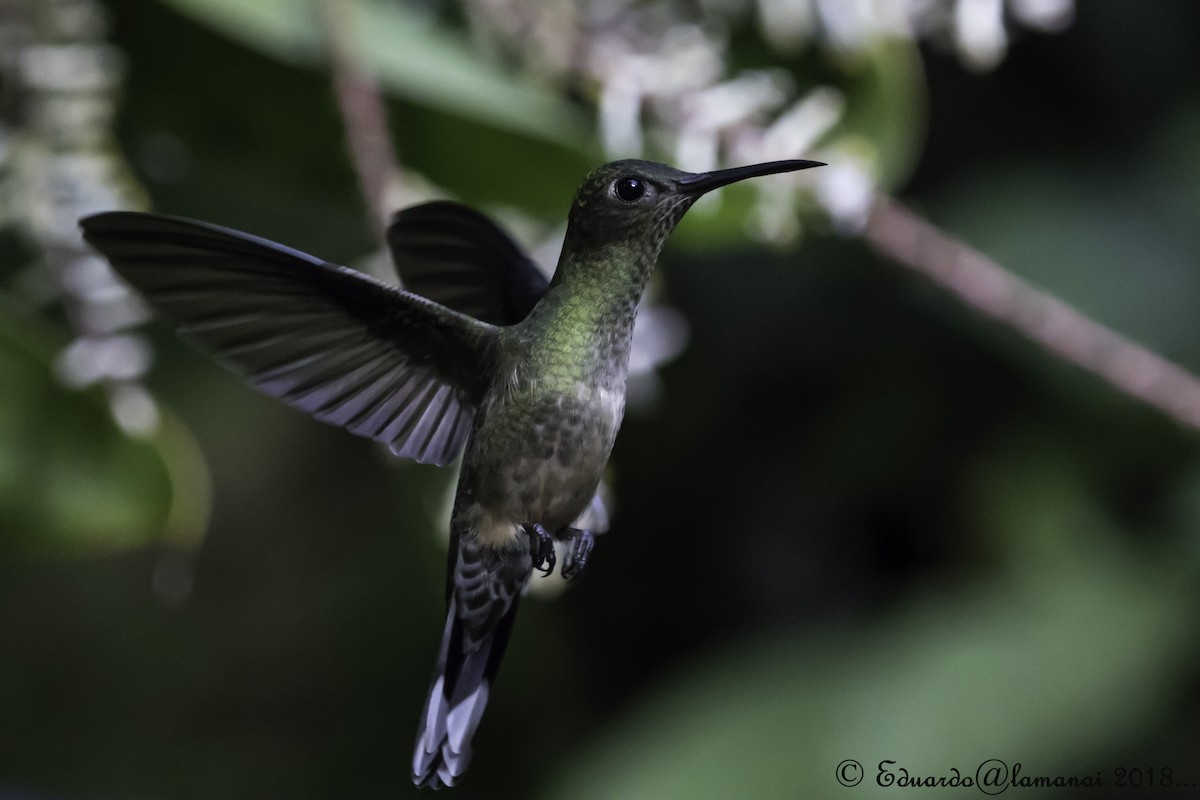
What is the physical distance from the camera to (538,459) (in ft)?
1.39

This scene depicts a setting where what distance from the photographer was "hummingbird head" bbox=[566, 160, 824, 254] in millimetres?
364

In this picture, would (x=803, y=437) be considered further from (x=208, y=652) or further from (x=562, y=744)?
(x=208, y=652)

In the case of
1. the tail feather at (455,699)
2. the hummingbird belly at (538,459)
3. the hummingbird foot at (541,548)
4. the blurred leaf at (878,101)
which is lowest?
the tail feather at (455,699)

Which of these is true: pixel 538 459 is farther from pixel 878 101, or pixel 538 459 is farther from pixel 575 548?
pixel 878 101

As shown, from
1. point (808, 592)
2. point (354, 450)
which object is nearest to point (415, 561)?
point (354, 450)

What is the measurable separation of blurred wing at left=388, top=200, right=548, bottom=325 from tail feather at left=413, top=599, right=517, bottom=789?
0.49ft

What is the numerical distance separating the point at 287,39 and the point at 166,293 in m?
0.54

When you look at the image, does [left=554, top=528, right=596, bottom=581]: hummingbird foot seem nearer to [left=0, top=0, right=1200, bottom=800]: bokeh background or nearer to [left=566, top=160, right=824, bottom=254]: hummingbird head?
[left=566, top=160, right=824, bottom=254]: hummingbird head

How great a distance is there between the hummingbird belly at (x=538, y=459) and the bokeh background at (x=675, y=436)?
1.03 ft

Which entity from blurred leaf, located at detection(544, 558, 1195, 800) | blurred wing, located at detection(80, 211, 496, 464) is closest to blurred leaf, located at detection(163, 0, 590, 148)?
blurred wing, located at detection(80, 211, 496, 464)

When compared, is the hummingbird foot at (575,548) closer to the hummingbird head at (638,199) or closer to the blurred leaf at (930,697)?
the hummingbird head at (638,199)

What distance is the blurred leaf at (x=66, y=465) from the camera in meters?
0.84

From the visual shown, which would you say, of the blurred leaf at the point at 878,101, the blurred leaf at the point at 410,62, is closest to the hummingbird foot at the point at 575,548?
the blurred leaf at the point at 410,62

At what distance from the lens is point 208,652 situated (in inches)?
76.5
